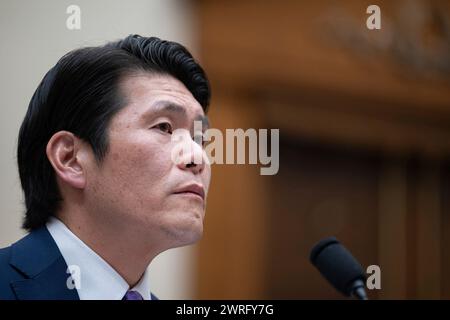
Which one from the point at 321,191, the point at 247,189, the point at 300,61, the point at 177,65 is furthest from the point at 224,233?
the point at 177,65

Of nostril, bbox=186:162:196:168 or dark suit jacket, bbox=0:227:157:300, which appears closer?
dark suit jacket, bbox=0:227:157:300

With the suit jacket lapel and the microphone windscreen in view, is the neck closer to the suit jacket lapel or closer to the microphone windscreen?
the suit jacket lapel

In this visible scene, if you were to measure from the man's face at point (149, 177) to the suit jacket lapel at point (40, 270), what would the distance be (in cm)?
16

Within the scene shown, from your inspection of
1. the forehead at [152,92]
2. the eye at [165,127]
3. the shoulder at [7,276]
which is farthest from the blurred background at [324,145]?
the shoulder at [7,276]

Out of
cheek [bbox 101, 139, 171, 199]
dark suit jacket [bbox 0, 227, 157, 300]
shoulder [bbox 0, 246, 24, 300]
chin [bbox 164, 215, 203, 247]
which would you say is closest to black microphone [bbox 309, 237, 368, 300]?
chin [bbox 164, 215, 203, 247]

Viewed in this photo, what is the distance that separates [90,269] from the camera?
108 inches

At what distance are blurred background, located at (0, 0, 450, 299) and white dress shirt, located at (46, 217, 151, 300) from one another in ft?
6.70

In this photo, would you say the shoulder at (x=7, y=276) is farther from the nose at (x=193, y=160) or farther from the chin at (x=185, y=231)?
the nose at (x=193, y=160)

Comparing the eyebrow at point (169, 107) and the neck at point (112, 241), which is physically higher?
the eyebrow at point (169, 107)

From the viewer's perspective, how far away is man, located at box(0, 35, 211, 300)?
8.92 feet

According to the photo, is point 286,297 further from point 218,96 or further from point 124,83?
point 124,83

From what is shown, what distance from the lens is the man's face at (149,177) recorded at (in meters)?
2.72
